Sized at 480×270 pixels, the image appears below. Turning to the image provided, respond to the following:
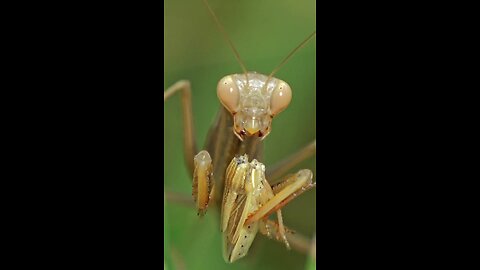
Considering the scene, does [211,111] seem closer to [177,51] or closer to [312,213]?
[177,51]

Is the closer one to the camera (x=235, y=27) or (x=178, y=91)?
(x=235, y=27)

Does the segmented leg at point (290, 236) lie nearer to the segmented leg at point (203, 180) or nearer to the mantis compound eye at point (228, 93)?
the segmented leg at point (203, 180)

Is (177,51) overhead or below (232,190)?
overhead

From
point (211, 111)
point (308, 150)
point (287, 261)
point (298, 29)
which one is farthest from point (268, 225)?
point (298, 29)

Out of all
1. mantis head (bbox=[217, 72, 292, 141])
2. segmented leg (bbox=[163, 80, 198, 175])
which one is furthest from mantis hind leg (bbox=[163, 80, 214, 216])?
mantis head (bbox=[217, 72, 292, 141])

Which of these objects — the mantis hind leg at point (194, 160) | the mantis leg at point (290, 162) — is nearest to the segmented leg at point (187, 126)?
the mantis hind leg at point (194, 160)

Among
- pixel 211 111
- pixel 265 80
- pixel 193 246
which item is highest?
pixel 265 80
